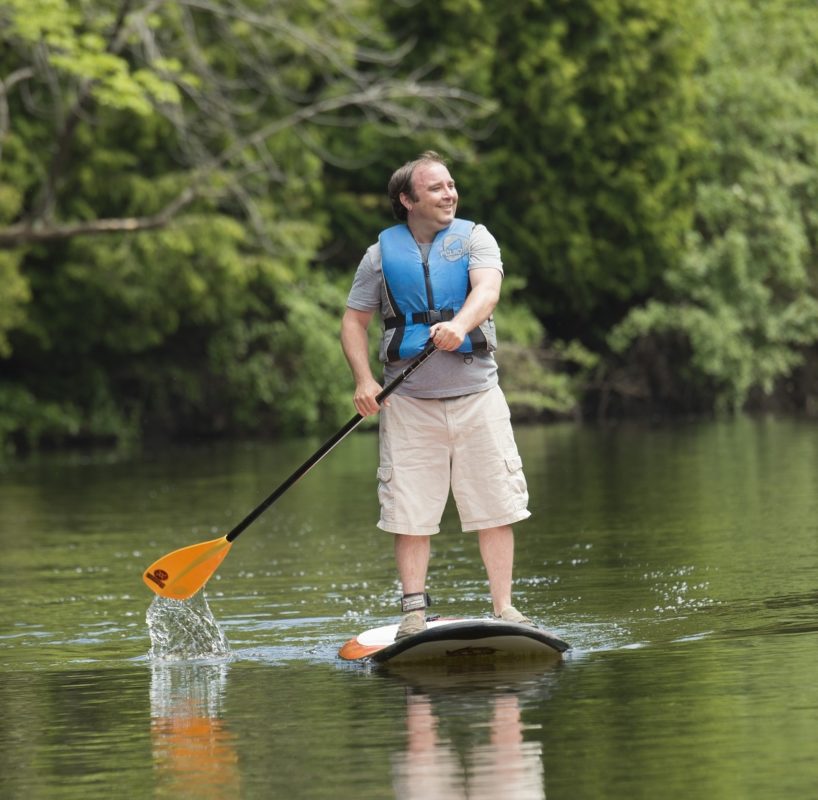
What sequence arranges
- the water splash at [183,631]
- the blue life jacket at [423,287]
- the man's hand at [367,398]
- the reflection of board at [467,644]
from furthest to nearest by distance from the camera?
1. the water splash at [183,631]
2. the blue life jacket at [423,287]
3. the man's hand at [367,398]
4. the reflection of board at [467,644]

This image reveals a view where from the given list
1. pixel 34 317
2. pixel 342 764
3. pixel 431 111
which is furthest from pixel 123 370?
pixel 342 764

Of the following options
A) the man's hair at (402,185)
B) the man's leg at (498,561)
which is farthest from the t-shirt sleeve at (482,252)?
the man's leg at (498,561)

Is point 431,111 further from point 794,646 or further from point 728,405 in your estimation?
point 794,646

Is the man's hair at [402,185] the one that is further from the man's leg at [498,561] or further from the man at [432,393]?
the man's leg at [498,561]

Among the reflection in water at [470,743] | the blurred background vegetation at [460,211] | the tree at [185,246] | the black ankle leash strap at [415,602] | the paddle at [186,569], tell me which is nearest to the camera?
→ the reflection in water at [470,743]

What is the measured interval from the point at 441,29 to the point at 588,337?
866 cm

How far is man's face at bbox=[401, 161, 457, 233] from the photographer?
8422mm

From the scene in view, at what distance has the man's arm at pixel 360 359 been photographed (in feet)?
27.3

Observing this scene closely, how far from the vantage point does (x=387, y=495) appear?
865 cm

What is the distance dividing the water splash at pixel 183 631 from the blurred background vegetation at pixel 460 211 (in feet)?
74.4

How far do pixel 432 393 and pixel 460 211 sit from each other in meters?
35.2

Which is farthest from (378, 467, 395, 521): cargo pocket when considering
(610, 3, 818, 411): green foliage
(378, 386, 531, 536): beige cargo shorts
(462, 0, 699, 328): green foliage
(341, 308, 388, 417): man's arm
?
(462, 0, 699, 328): green foliage

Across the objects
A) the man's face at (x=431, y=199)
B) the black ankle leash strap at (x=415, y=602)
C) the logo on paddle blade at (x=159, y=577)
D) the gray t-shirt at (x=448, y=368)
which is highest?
the man's face at (x=431, y=199)

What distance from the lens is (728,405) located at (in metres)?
44.4
